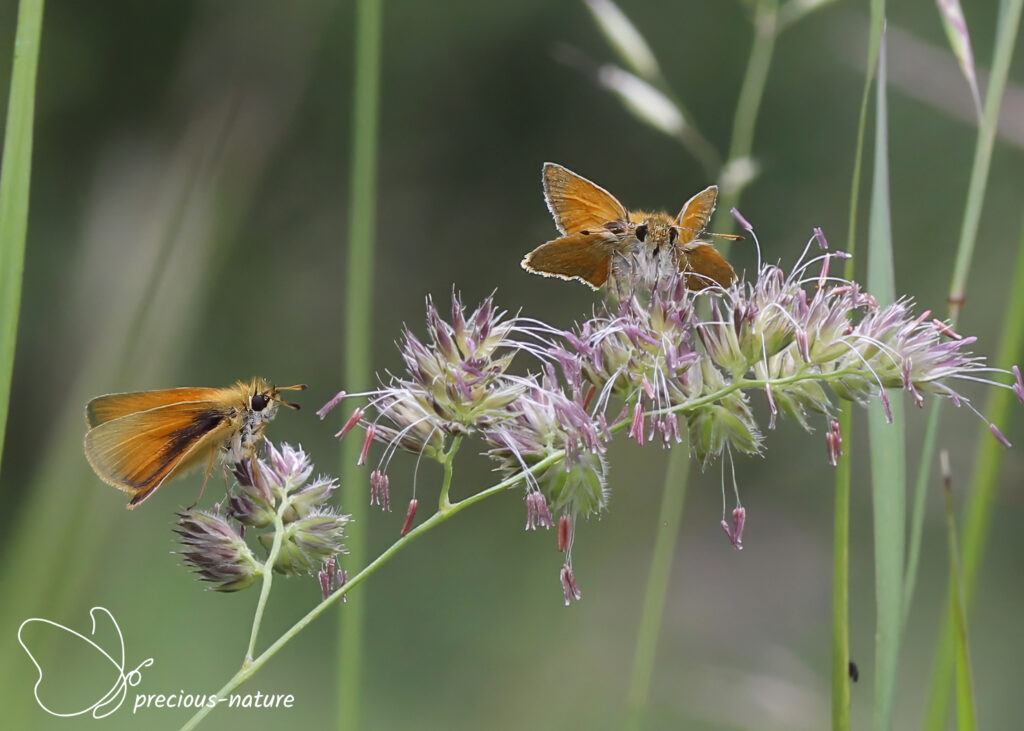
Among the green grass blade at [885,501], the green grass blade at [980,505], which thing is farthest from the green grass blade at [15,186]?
the green grass blade at [980,505]

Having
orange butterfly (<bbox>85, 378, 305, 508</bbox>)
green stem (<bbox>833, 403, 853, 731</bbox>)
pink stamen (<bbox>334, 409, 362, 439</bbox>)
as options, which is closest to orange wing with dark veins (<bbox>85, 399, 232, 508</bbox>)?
orange butterfly (<bbox>85, 378, 305, 508</bbox>)

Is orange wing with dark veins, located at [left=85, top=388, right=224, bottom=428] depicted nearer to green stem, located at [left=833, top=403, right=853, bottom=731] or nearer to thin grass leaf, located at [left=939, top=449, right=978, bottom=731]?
green stem, located at [left=833, top=403, right=853, bottom=731]

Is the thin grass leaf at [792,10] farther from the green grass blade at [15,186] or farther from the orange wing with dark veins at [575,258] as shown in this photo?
the green grass blade at [15,186]

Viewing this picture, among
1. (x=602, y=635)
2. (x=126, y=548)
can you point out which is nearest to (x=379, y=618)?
(x=602, y=635)

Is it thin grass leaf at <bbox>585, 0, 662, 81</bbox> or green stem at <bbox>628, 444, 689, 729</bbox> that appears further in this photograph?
thin grass leaf at <bbox>585, 0, 662, 81</bbox>

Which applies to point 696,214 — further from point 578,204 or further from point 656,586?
point 656,586

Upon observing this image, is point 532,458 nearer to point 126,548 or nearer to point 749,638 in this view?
point 126,548

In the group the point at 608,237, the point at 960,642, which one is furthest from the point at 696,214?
the point at 960,642
